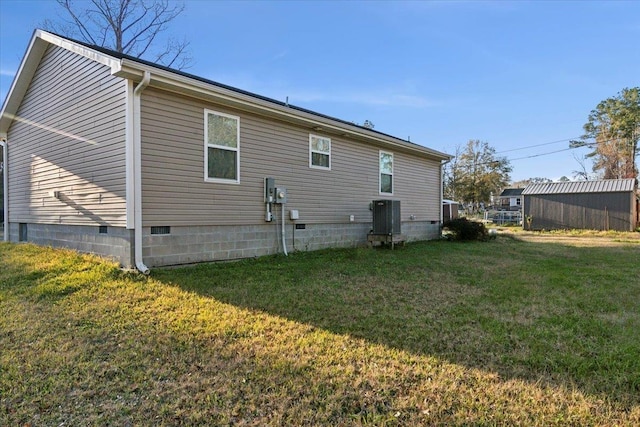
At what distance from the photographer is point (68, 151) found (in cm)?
726

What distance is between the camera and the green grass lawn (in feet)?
6.91

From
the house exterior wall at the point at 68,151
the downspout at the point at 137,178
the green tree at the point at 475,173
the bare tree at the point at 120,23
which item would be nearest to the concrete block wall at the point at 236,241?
the downspout at the point at 137,178

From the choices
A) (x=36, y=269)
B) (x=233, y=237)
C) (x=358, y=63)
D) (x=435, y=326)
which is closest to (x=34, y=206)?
(x=36, y=269)

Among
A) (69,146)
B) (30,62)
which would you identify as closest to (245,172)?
(69,146)

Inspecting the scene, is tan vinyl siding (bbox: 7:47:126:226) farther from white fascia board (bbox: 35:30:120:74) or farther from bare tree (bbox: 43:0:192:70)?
bare tree (bbox: 43:0:192:70)

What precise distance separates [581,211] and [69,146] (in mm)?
23063

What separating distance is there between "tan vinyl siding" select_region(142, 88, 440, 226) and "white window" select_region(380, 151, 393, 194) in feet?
0.80

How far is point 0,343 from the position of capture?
307 cm

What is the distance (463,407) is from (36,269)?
635 centimetres

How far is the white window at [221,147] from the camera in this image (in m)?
6.61

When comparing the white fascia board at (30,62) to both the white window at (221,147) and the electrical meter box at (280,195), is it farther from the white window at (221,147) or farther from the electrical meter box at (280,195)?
the electrical meter box at (280,195)

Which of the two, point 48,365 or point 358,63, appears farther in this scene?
point 358,63

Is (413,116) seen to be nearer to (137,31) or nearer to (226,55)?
(226,55)

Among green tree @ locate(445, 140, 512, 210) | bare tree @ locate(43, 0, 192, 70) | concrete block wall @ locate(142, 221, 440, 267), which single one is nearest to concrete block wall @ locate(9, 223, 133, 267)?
concrete block wall @ locate(142, 221, 440, 267)
